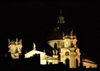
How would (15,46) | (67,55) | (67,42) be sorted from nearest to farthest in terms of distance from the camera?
(67,55) < (67,42) < (15,46)

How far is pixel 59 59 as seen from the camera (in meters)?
36.0

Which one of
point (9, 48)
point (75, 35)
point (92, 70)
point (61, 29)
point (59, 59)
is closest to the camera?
point (92, 70)

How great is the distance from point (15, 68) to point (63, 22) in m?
29.6

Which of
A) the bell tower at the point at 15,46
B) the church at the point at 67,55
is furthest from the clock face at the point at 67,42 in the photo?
the bell tower at the point at 15,46

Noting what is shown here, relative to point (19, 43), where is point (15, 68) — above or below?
below

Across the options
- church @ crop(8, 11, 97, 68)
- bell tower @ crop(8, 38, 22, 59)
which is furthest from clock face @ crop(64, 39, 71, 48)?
bell tower @ crop(8, 38, 22, 59)

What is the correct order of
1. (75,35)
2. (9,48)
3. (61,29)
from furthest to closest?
1. (61,29)
2. (9,48)
3. (75,35)

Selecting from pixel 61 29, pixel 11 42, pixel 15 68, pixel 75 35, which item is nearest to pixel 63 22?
pixel 61 29

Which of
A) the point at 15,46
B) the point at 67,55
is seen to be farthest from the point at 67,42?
the point at 15,46

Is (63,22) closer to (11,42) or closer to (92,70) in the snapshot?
(11,42)

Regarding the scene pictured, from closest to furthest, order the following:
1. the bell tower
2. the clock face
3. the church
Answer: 1. the church
2. the clock face
3. the bell tower

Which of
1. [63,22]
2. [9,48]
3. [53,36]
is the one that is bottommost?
[9,48]

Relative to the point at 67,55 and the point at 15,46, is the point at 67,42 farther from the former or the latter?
the point at 15,46

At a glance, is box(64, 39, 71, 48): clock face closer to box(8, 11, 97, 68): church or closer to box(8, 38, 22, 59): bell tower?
box(8, 11, 97, 68): church
